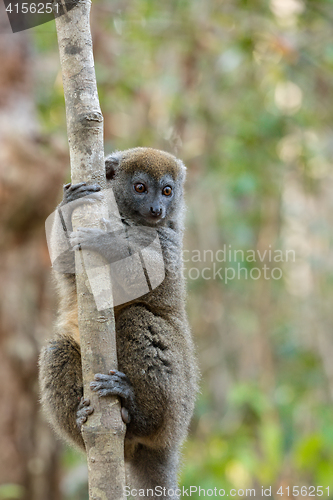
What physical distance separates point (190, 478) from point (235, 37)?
6097 mm

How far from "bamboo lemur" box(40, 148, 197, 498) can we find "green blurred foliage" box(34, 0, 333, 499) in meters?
1.91

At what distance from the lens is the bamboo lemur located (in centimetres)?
381

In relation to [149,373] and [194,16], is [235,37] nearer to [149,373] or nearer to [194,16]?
[194,16]

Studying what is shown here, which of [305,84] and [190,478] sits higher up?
[305,84]

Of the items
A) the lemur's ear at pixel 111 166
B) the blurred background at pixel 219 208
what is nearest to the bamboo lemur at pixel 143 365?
the lemur's ear at pixel 111 166

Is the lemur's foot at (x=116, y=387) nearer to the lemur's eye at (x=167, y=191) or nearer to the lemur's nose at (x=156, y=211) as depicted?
the lemur's nose at (x=156, y=211)

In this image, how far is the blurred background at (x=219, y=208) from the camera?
22.5ft

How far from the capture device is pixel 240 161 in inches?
312

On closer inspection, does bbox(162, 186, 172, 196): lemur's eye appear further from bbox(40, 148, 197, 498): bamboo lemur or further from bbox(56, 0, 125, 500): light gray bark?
bbox(56, 0, 125, 500): light gray bark

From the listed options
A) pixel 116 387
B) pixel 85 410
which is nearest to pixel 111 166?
pixel 116 387

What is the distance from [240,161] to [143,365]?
4.79m

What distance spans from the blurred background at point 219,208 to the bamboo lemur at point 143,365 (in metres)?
1.85

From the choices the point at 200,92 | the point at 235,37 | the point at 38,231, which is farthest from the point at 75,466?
the point at 235,37

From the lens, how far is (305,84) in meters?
8.87
